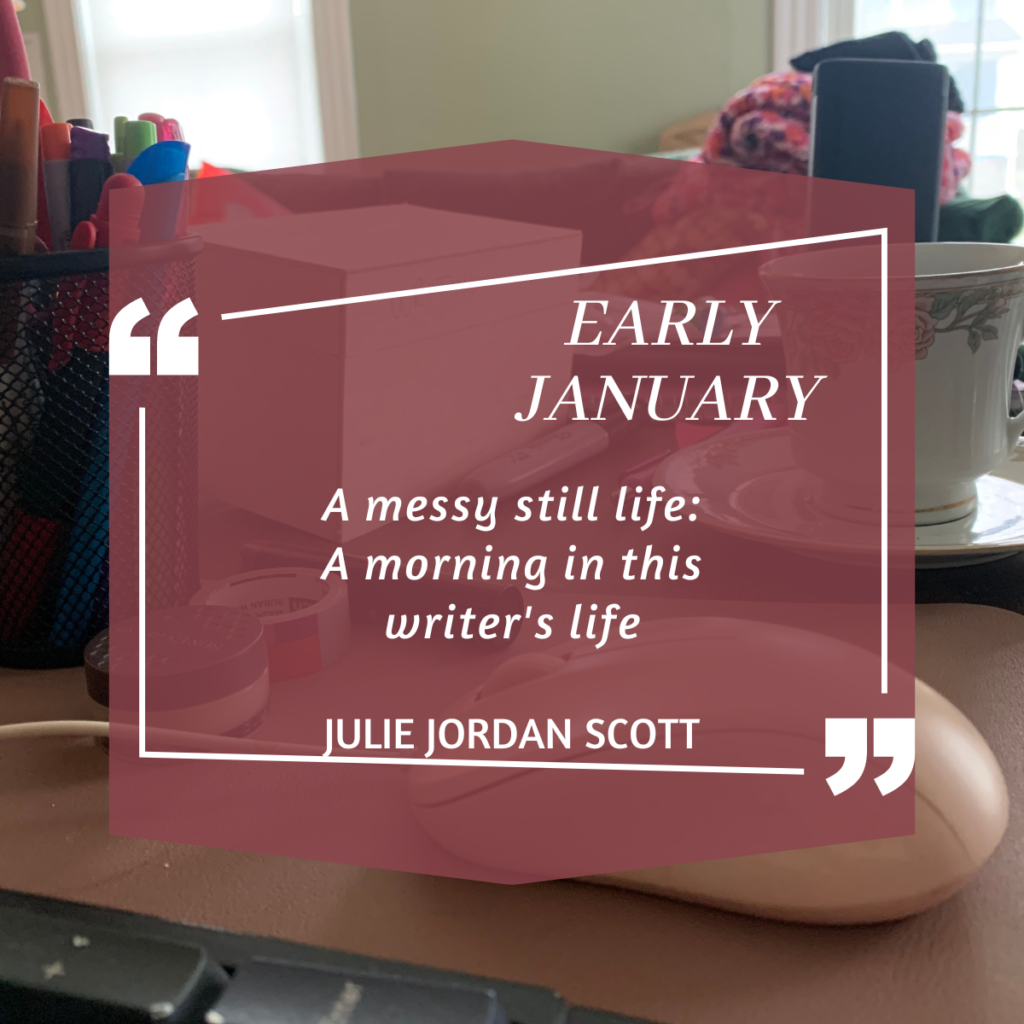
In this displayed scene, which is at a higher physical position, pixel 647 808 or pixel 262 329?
pixel 262 329

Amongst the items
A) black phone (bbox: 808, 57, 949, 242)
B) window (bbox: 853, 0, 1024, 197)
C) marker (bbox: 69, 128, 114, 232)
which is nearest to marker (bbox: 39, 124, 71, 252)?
Result: marker (bbox: 69, 128, 114, 232)

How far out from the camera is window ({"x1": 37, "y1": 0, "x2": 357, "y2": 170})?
10.1 ft

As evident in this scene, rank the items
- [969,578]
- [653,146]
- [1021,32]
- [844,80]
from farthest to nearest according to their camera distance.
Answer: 1. [653,146]
2. [1021,32]
3. [844,80]
4. [969,578]

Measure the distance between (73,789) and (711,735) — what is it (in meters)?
0.23

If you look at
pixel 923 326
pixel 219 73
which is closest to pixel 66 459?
pixel 923 326

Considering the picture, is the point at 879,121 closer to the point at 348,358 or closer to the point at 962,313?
the point at 962,313

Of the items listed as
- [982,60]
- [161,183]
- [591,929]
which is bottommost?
[591,929]

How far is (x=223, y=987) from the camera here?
0.80ft

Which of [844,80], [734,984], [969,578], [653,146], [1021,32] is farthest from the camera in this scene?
[653,146]

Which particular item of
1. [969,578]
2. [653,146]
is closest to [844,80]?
[969,578]

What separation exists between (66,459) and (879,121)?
68 centimetres

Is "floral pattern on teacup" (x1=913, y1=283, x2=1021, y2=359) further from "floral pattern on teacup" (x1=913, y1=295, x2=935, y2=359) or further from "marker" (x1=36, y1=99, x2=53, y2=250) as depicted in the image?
"marker" (x1=36, y1=99, x2=53, y2=250)

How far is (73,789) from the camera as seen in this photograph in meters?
0.34

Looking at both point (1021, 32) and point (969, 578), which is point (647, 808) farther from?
point (1021, 32)
